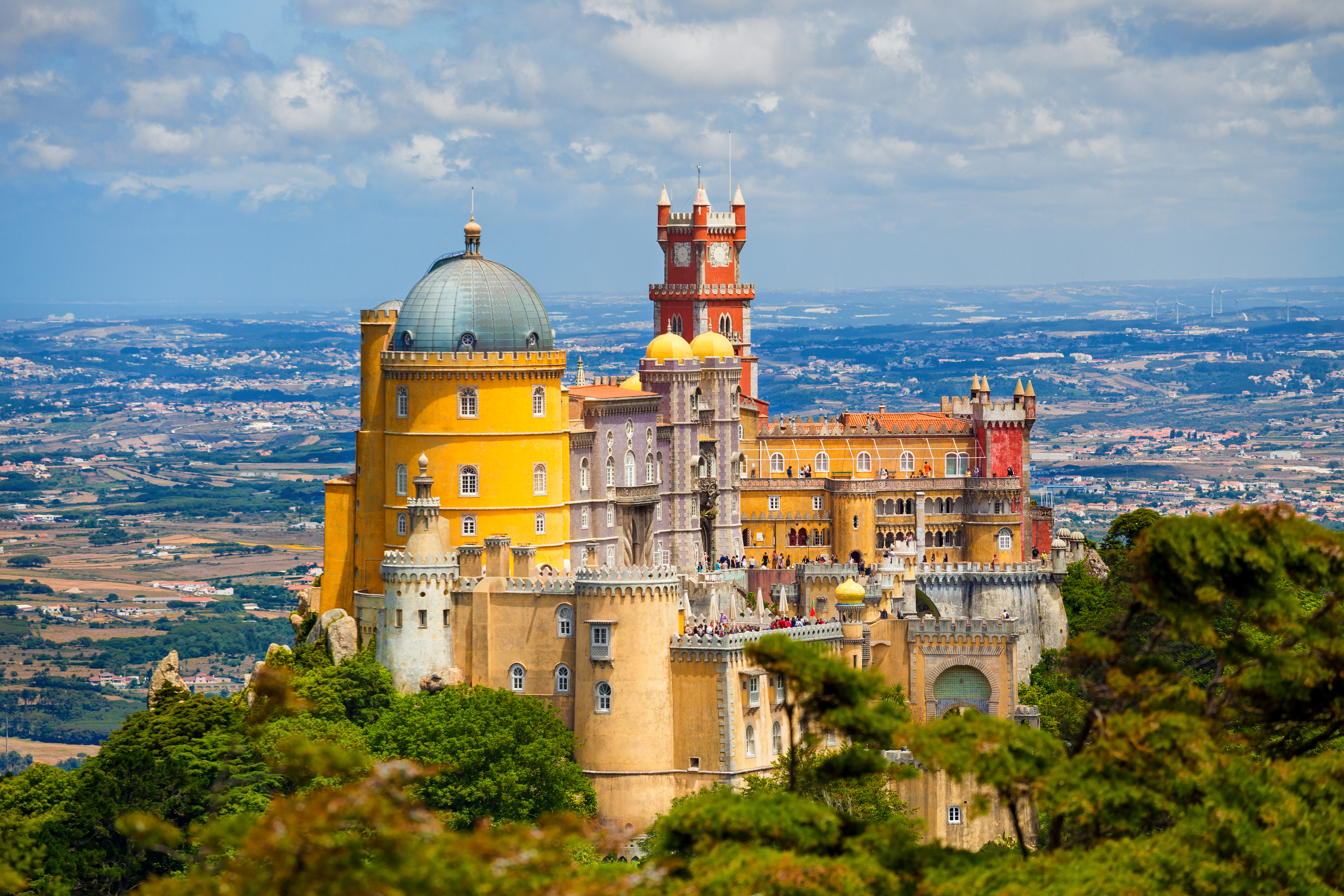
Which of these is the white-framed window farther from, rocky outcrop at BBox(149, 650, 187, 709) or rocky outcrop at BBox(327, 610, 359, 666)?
rocky outcrop at BBox(149, 650, 187, 709)

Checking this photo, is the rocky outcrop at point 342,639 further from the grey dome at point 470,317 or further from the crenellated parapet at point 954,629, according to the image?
the crenellated parapet at point 954,629

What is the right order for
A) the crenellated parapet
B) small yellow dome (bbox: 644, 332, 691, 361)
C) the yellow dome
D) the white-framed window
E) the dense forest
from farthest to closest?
the yellow dome
small yellow dome (bbox: 644, 332, 691, 361)
the white-framed window
the crenellated parapet
the dense forest

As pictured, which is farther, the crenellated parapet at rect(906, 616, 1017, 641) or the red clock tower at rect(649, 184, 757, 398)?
the red clock tower at rect(649, 184, 757, 398)

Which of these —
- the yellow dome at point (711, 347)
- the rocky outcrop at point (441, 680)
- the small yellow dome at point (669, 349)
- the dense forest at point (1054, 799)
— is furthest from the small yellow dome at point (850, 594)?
the dense forest at point (1054, 799)

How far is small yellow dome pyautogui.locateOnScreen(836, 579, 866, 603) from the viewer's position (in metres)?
111

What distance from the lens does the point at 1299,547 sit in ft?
197

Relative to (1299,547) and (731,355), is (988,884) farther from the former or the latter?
(731,355)

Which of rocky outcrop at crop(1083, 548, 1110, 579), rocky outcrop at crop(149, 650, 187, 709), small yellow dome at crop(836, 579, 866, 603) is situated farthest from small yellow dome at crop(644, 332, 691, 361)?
rocky outcrop at crop(149, 650, 187, 709)

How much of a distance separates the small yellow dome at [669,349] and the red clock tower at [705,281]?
25358 millimetres

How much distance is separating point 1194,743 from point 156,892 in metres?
Result: 25.6

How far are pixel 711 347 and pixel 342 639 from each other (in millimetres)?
30996

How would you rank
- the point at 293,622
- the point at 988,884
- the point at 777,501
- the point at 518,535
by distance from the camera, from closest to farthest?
the point at 988,884
the point at 518,535
the point at 293,622
the point at 777,501

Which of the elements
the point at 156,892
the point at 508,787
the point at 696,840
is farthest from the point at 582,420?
the point at 156,892

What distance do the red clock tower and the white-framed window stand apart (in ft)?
138
